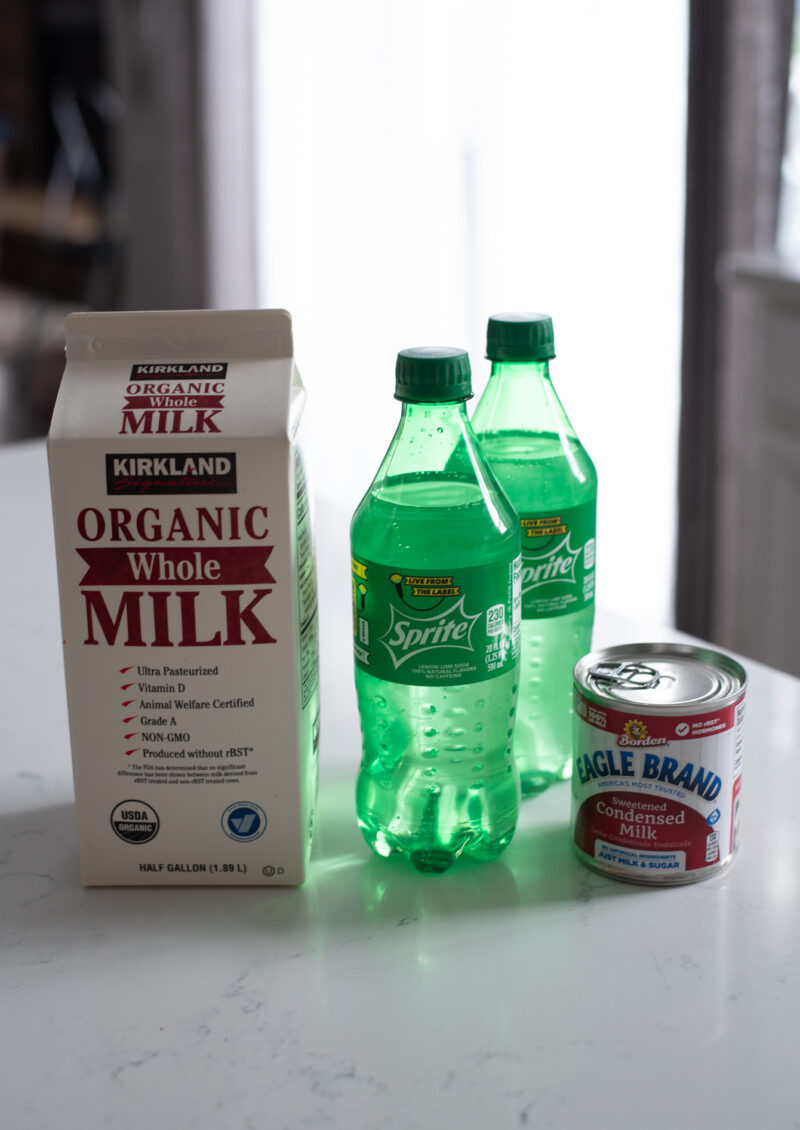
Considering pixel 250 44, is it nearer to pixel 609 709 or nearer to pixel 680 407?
pixel 680 407

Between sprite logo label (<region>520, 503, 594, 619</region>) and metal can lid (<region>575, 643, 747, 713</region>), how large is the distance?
0.16 ft

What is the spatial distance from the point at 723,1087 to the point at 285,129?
2.86 metres

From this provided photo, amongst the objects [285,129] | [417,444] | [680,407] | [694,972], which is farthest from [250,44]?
[694,972]

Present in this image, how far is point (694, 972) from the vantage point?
64 cm

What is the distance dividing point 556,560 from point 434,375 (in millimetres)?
167

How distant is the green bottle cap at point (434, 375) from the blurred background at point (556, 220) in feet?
2.45

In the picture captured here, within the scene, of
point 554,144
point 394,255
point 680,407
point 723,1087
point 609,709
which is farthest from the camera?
point 394,255

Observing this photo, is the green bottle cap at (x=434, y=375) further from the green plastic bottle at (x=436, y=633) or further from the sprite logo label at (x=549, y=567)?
the sprite logo label at (x=549, y=567)

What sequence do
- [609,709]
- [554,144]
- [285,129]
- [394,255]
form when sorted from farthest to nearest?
[285,129]
[394,255]
[554,144]
[609,709]

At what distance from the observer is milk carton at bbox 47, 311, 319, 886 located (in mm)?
656

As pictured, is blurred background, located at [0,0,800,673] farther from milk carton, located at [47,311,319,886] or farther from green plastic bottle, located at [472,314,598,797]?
milk carton, located at [47,311,319,886]
